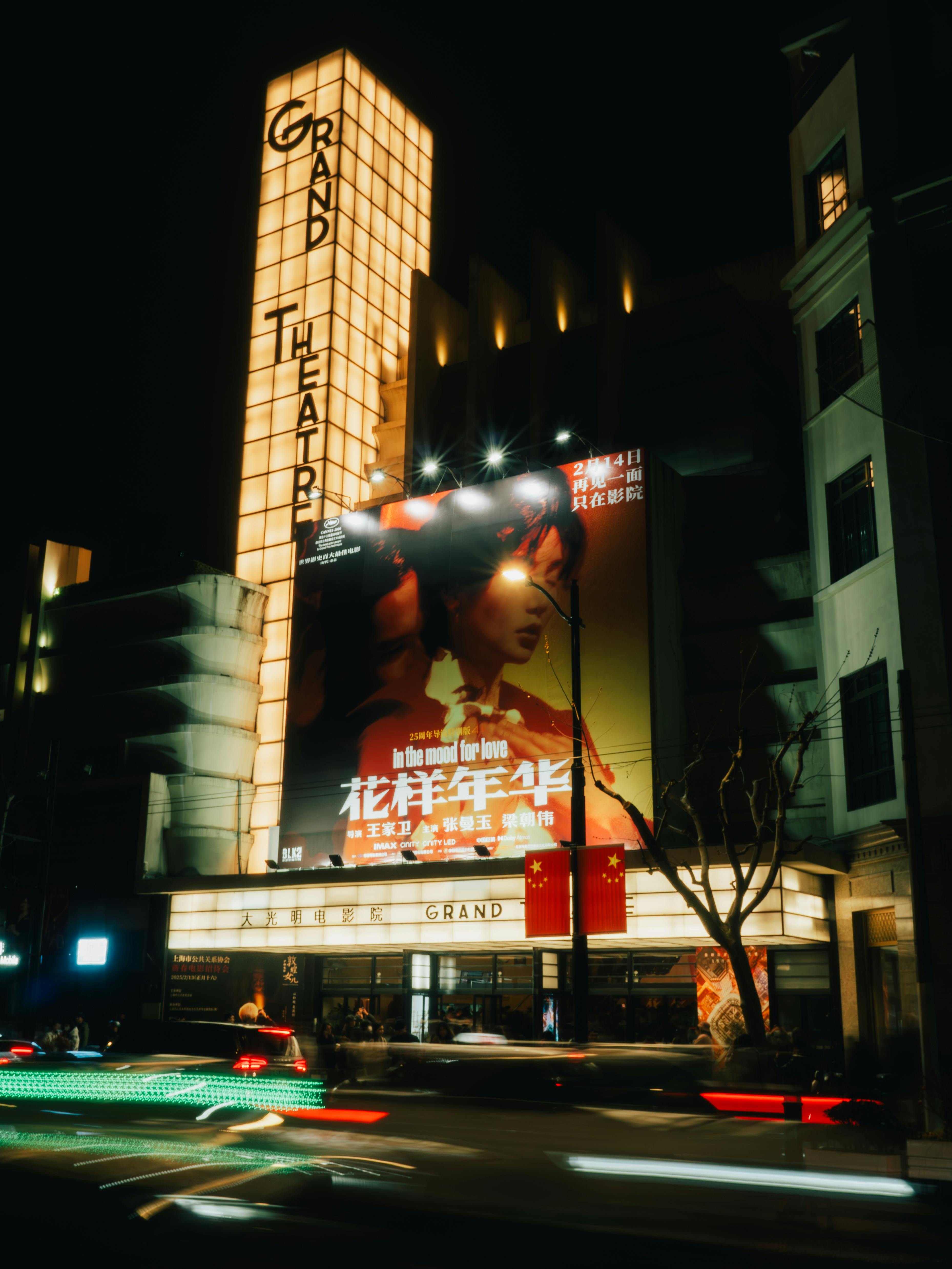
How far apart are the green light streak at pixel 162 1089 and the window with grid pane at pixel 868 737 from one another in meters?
16.9

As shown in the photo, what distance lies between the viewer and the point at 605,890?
24234 millimetres

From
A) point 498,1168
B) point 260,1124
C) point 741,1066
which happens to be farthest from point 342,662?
point 498,1168

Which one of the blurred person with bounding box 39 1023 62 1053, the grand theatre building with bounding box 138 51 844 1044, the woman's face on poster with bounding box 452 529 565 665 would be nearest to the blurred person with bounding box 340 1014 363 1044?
the grand theatre building with bounding box 138 51 844 1044

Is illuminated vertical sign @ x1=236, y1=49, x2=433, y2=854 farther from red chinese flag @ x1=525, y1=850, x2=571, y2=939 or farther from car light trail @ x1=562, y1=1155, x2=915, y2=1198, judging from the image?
car light trail @ x1=562, y1=1155, x2=915, y2=1198

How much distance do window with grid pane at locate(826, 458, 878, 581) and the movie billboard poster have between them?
588 cm

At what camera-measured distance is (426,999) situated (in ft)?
111

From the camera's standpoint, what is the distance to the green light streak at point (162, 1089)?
10250mm

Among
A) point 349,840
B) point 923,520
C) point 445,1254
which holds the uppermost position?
point 923,520

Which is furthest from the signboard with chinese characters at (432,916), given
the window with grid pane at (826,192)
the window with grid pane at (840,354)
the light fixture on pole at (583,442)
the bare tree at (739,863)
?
the window with grid pane at (826,192)

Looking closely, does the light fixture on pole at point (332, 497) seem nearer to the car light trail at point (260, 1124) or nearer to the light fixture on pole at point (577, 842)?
the light fixture on pole at point (577, 842)

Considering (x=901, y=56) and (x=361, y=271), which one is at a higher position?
(x=361, y=271)

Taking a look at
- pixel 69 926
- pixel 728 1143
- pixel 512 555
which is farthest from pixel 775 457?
pixel 728 1143

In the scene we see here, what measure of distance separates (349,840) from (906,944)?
1715 centimetres

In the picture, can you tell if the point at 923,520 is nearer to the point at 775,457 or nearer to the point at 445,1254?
the point at 775,457
